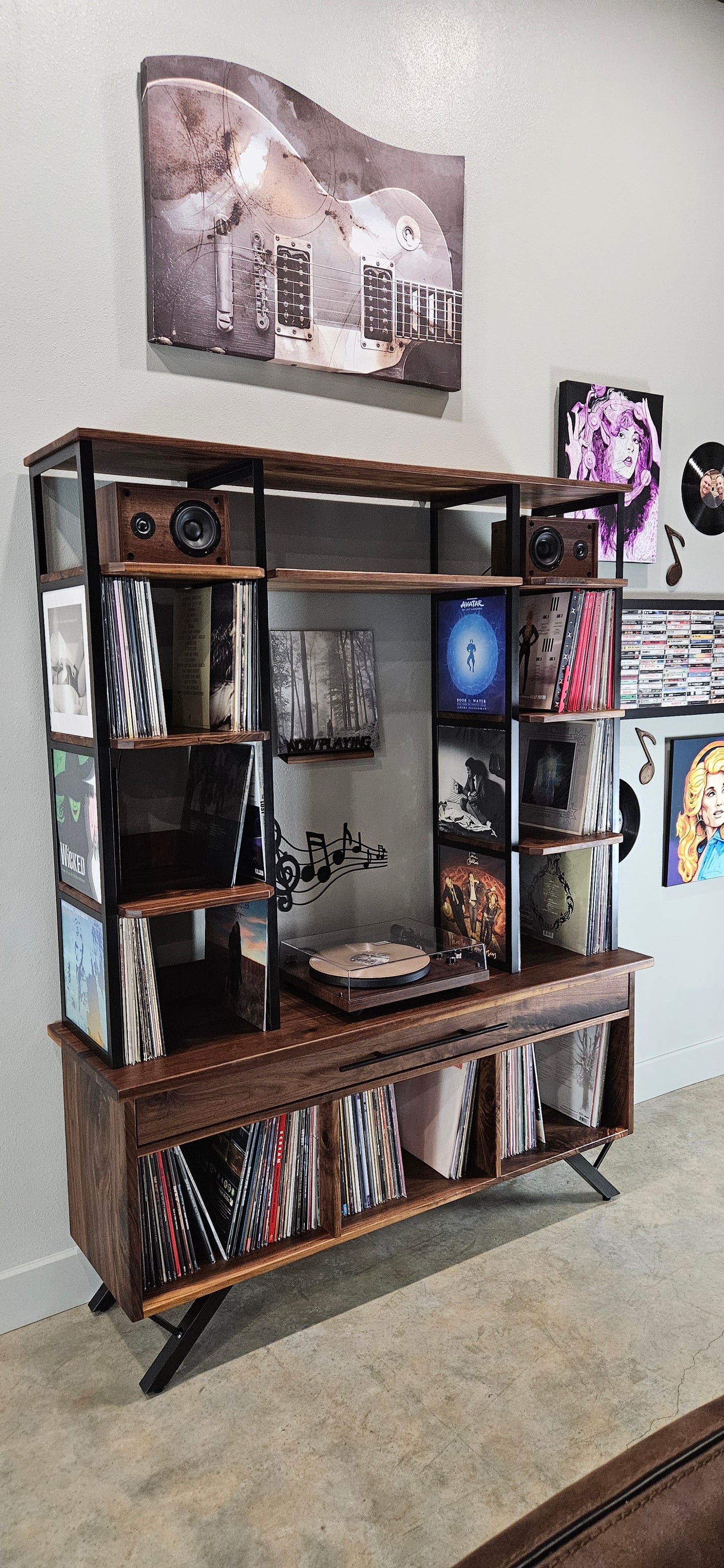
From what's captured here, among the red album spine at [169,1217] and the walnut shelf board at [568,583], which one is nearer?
the red album spine at [169,1217]

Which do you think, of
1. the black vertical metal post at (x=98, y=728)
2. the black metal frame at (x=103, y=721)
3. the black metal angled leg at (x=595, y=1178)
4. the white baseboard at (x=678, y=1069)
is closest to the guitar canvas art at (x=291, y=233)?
the black metal frame at (x=103, y=721)

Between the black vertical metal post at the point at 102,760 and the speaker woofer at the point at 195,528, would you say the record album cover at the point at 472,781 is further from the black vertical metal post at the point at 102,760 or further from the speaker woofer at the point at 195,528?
the black vertical metal post at the point at 102,760

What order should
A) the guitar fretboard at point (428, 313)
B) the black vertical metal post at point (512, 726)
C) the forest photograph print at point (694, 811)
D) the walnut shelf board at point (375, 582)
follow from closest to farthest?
1. the walnut shelf board at point (375, 582)
2. the black vertical metal post at point (512, 726)
3. the guitar fretboard at point (428, 313)
4. the forest photograph print at point (694, 811)

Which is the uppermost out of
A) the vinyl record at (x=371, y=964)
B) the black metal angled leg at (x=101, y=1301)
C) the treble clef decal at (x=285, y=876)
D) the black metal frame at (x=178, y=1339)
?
the treble clef decal at (x=285, y=876)

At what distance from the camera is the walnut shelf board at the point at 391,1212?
1.86 meters

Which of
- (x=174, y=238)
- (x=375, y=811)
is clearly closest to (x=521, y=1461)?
(x=375, y=811)

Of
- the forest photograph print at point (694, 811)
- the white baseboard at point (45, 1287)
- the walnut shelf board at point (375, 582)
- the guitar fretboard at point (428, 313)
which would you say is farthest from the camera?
A: the forest photograph print at point (694, 811)

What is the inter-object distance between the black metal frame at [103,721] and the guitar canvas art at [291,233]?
1.32 feet

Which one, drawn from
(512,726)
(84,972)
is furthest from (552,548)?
(84,972)

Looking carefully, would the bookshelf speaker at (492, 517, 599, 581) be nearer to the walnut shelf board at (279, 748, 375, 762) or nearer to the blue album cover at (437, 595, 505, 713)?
the blue album cover at (437, 595, 505, 713)

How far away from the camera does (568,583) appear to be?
2.32m

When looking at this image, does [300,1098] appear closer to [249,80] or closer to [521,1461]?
[521,1461]

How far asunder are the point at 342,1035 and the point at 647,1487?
1259 mm

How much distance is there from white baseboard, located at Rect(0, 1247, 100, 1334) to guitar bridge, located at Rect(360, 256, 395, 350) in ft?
6.90
